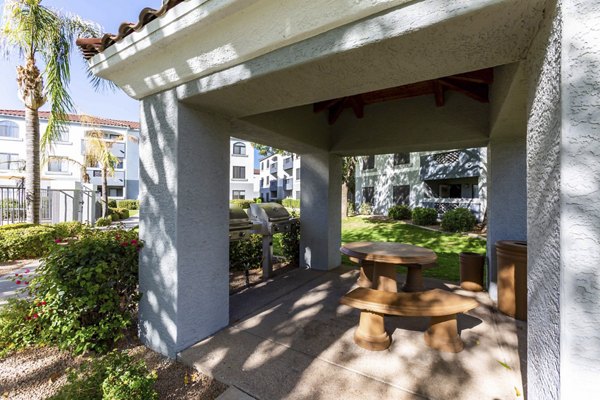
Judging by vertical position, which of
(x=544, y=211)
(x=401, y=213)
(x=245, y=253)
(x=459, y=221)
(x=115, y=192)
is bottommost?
(x=245, y=253)

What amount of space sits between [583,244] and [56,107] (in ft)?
37.0

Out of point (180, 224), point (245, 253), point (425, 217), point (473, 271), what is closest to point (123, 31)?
point (180, 224)

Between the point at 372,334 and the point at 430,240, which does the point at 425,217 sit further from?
the point at 372,334

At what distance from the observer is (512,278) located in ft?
14.1

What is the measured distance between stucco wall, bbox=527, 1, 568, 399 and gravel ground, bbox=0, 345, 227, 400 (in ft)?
9.15

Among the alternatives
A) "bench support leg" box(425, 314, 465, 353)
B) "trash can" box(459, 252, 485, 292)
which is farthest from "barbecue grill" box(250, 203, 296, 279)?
"trash can" box(459, 252, 485, 292)

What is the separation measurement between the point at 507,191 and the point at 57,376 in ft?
23.5

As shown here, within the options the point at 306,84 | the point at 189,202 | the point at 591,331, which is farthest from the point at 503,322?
the point at 189,202

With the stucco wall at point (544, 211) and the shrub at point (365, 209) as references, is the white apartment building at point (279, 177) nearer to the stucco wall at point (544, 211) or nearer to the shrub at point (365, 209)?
the shrub at point (365, 209)

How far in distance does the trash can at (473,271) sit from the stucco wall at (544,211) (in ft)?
12.9

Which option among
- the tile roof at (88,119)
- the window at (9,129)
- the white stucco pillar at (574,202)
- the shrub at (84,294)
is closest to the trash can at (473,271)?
the white stucco pillar at (574,202)

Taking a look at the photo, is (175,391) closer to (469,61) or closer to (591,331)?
(591,331)

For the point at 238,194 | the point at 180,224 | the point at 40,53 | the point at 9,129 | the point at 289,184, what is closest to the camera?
the point at 180,224

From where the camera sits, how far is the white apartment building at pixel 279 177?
44.0m
